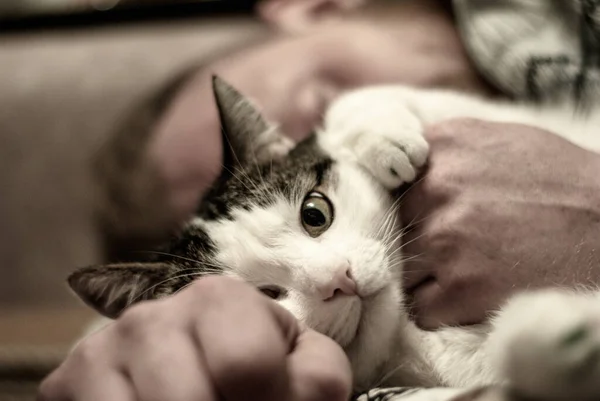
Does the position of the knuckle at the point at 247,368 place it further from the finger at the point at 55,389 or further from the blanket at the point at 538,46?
the blanket at the point at 538,46

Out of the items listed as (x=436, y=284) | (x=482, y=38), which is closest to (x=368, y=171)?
(x=436, y=284)

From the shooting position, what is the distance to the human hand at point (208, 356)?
436mm

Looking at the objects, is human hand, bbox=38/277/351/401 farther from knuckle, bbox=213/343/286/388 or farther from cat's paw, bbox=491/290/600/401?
cat's paw, bbox=491/290/600/401

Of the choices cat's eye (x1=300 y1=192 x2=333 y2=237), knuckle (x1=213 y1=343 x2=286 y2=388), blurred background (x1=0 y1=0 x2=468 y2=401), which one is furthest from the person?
blurred background (x1=0 y1=0 x2=468 y2=401)

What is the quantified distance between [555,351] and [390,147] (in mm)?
A: 443

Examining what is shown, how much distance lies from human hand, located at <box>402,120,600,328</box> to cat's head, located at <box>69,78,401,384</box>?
0.17 feet

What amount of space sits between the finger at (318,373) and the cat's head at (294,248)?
0.71 ft

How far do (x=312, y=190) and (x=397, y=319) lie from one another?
229mm

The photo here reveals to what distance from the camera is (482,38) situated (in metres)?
1.26

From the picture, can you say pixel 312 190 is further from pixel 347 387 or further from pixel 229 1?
pixel 229 1

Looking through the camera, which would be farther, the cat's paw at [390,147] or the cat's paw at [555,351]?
the cat's paw at [390,147]

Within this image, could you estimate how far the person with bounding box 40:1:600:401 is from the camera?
1.48 ft

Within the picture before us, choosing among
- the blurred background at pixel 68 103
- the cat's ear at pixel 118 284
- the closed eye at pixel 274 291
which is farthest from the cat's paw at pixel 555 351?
the blurred background at pixel 68 103

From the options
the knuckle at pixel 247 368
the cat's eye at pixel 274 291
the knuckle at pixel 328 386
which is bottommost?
the cat's eye at pixel 274 291
